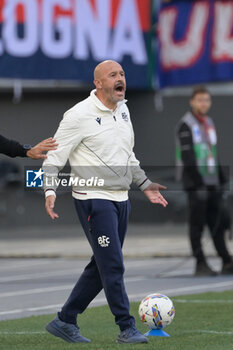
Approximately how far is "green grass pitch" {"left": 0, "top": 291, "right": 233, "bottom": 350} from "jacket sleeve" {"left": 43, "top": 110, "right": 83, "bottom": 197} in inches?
47.6

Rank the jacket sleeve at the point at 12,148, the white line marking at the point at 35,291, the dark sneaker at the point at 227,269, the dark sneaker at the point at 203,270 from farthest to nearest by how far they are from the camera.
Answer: the dark sneaker at the point at 227,269
the dark sneaker at the point at 203,270
the white line marking at the point at 35,291
the jacket sleeve at the point at 12,148

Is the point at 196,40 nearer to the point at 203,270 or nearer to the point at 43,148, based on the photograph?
the point at 203,270

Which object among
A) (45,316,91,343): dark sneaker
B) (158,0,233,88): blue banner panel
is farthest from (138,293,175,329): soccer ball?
(158,0,233,88): blue banner panel

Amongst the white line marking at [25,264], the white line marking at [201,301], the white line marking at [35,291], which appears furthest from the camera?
the white line marking at [25,264]

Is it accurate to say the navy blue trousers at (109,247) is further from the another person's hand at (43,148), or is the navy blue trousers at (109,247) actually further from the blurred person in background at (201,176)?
the blurred person in background at (201,176)

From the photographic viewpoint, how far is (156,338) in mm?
7816

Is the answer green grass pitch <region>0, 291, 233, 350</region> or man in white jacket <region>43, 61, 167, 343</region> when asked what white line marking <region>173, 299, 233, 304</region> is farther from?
man in white jacket <region>43, 61, 167, 343</region>

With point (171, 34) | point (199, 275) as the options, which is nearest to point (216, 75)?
point (171, 34)

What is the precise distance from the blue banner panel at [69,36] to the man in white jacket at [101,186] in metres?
16.5

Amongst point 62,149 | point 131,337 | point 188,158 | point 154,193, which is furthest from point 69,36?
point 131,337

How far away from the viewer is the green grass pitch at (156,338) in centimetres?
755

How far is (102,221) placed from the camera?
746 centimetres

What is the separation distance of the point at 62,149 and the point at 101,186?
40cm

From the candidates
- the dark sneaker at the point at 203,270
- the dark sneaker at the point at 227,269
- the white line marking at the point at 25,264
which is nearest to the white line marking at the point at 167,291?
the dark sneaker at the point at 203,270
